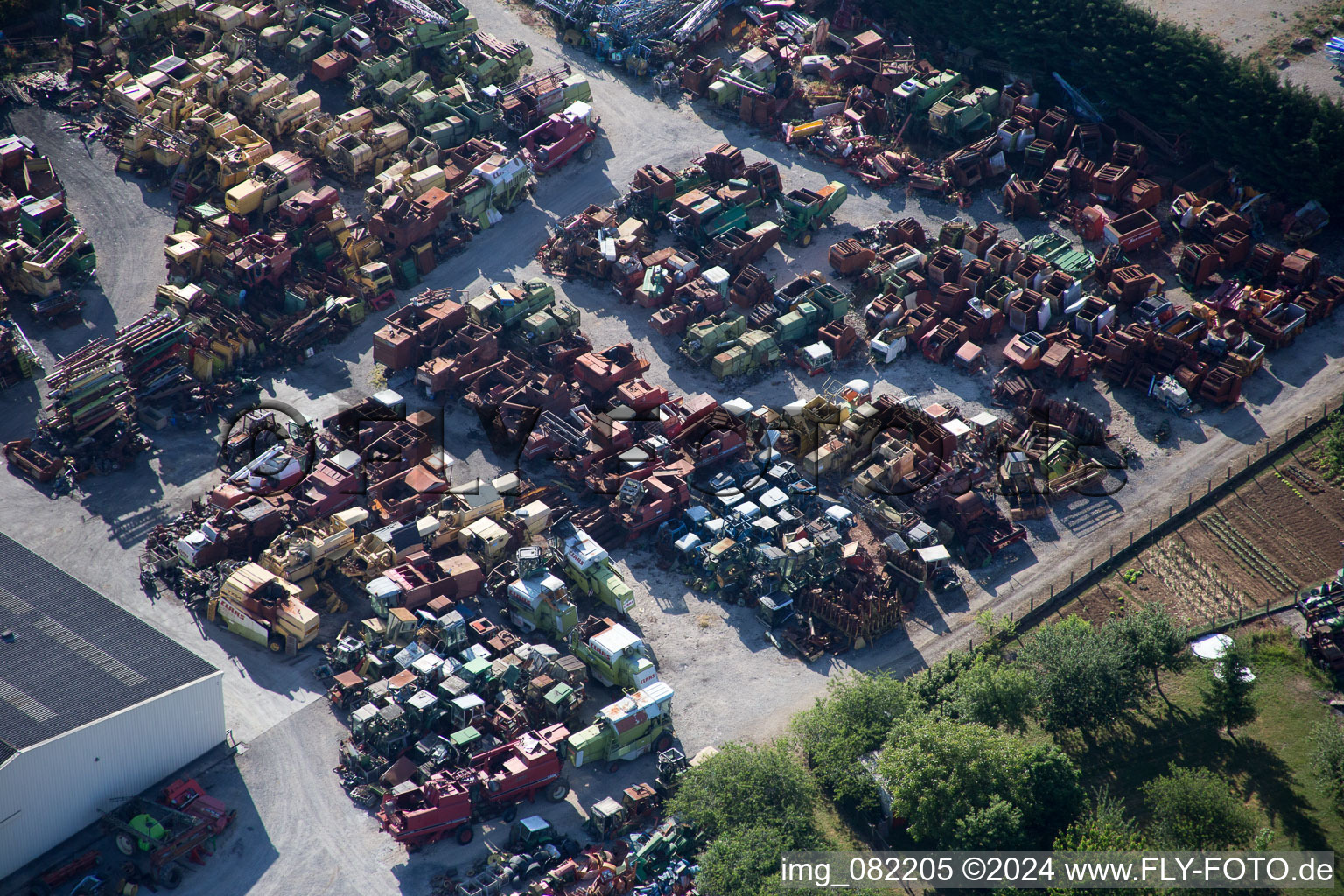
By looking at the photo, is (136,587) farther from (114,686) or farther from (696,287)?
(696,287)

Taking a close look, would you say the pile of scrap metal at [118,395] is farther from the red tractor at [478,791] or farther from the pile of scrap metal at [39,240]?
the red tractor at [478,791]

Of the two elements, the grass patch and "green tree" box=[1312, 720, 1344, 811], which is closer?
"green tree" box=[1312, 720, 1344, 811]

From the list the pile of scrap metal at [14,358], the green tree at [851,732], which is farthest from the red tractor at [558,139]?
the green tree at [851,732]

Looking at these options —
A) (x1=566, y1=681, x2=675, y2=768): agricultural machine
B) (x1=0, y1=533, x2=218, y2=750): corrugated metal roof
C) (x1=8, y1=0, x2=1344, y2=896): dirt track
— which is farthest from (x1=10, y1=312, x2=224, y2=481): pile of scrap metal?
(x1=566, y1=681, x2=675, y2=768): agricultural machine

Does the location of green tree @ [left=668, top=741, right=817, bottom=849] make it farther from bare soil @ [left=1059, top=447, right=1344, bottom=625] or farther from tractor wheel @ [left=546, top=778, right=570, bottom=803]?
bare soil @ [left=1059, top=447, right=1344, bottom=625]

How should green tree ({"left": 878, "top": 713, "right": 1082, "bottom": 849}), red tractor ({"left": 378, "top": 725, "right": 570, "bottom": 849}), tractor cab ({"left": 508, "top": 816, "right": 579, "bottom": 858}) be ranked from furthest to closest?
1. tractor cab ({"left": 508, "top": 816, "right": 579, "bottom": 858})
2. red tractor ({"left": 378, "top": 725, "right": 570, "bottom": 849})
3. green tree ({"left": 878, "top": 713, "right": 1082, "bottom": 849})

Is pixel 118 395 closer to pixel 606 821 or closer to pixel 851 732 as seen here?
pixel 606 821

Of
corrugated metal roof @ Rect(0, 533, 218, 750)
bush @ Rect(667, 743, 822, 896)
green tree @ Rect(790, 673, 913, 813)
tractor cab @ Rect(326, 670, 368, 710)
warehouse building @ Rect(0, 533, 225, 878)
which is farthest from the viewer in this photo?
tractor cab @ Rect(326, 670, 368, 710)
